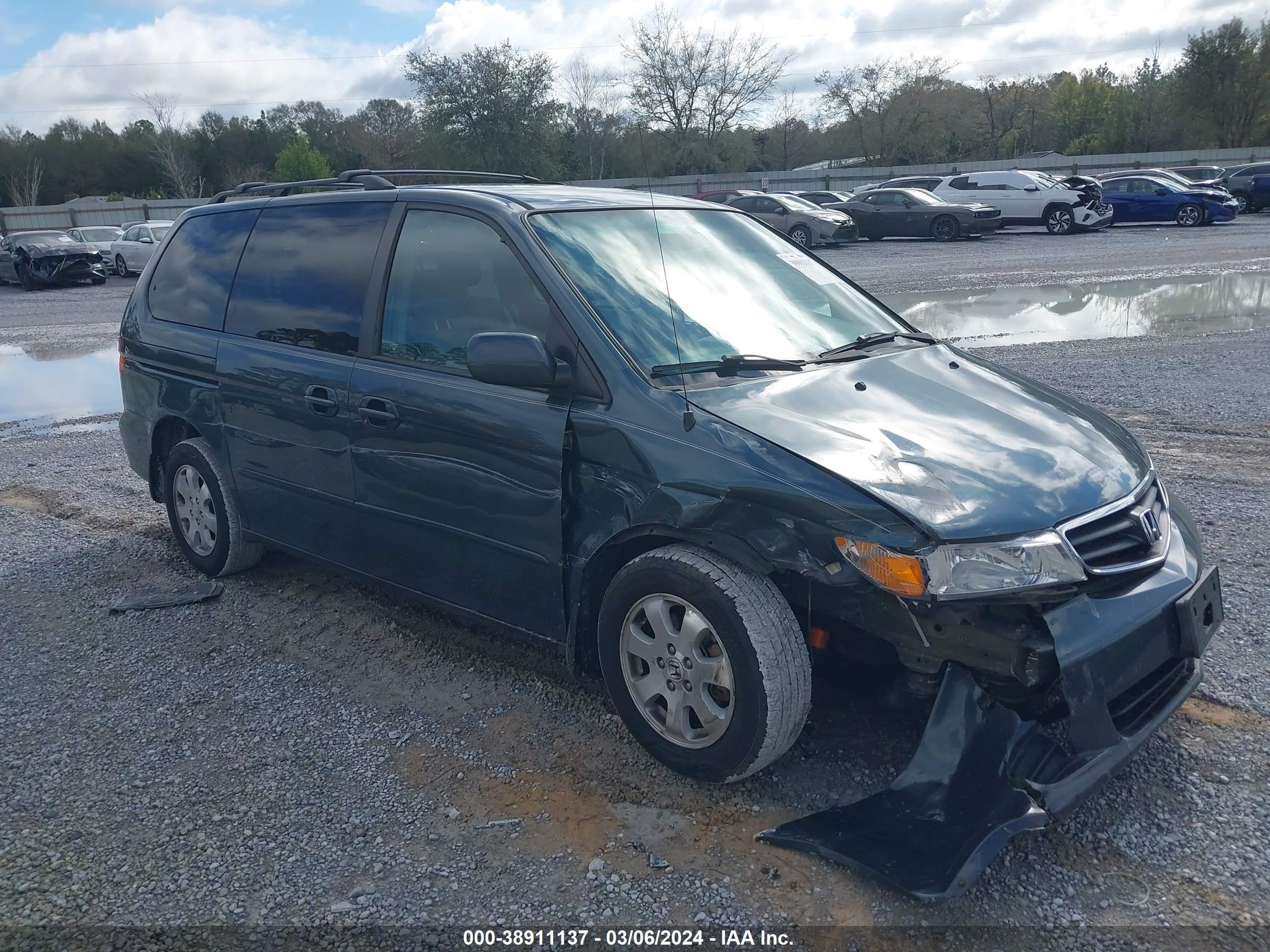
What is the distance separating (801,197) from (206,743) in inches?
1163

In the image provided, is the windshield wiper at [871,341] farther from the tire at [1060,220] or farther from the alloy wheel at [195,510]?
the tire at [1060,220]

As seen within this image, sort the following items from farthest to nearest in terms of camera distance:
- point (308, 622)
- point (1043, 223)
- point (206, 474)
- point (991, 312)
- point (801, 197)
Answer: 1. point (801, 197)
2. point (1043, 223)
3. point (991, 312)
4. point (206, 474)
5. point (308, 622)

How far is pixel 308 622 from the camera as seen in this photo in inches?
186

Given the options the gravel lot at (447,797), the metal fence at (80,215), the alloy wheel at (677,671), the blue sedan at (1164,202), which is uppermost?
the metal fence at (80,215)

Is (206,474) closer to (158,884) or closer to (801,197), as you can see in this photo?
(158,884)

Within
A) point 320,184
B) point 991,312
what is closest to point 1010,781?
point 320,184

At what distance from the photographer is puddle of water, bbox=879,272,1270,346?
1181 centimetres

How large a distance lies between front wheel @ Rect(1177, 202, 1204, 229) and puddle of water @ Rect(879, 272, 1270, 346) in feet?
43.7

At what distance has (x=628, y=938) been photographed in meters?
2.64

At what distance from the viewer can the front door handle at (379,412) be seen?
3953 millimetres

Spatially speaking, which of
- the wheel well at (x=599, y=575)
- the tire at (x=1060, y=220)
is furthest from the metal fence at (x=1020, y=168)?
the wheel well at (x=599, y=575)

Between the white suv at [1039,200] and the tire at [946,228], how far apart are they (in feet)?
2.76

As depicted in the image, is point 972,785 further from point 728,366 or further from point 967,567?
point 728,366

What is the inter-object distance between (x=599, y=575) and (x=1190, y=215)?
3111 centimetres
